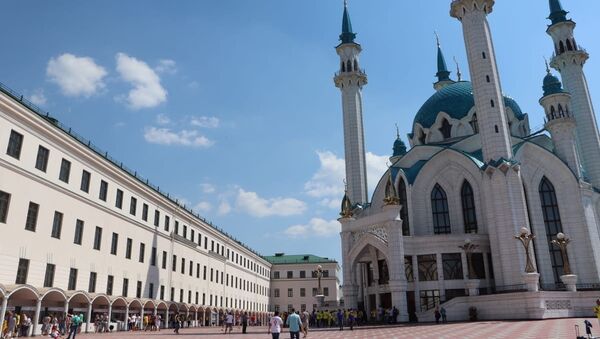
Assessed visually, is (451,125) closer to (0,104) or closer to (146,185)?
(146,185)

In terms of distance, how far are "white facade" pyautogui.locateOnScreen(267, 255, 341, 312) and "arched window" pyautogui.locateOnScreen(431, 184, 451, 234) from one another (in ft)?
145

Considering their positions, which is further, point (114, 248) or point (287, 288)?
point (287, 288)

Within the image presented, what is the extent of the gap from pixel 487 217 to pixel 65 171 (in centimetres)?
3120

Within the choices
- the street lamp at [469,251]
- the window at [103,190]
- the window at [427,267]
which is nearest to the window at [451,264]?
the window at [427,267]

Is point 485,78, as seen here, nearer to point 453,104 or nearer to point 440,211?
point 453,104

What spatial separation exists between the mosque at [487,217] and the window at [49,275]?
2201 centimetres

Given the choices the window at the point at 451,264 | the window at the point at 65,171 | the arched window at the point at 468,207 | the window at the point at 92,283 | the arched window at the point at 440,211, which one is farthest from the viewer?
the arched window at the point at 440,211

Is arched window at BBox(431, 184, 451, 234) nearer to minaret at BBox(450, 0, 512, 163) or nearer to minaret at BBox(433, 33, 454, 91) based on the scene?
minaret at BBox(450, 0, 512, 163)

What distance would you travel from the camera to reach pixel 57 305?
28297 mm

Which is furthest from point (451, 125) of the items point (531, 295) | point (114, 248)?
point (114, 248)

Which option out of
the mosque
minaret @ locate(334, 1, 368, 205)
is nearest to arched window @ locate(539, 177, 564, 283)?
the mosque

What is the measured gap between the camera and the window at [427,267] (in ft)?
117

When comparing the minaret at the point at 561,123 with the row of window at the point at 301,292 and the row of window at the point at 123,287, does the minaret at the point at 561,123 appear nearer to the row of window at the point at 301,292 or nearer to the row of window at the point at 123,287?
the row of window at the point at 123,287

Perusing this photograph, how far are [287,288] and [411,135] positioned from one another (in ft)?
142
